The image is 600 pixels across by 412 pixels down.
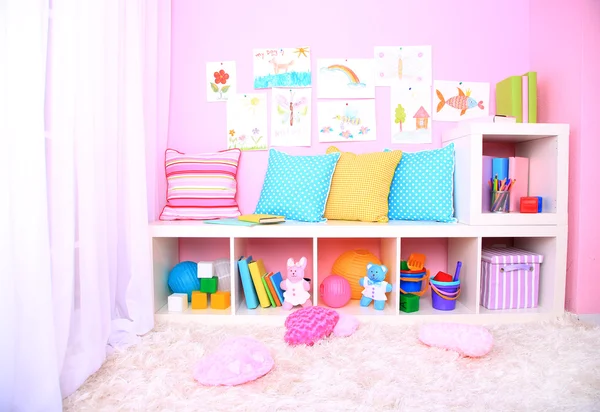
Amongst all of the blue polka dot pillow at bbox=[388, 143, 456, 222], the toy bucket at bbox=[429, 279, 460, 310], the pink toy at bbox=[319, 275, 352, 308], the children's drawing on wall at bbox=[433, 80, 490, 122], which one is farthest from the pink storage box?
the children's drawing on wall at bbox=[433, 80, 490, 122]

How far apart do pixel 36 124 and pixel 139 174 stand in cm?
64

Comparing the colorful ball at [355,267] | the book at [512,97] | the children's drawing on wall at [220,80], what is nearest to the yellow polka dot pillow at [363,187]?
the colorful ball at [355,267]

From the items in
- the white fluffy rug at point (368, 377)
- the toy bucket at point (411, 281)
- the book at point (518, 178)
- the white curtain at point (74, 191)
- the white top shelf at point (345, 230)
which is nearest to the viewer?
the white curtain at point (74, 191)

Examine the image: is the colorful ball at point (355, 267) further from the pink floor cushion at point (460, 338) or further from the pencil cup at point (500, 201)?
the pencil cup at point (500, 201)

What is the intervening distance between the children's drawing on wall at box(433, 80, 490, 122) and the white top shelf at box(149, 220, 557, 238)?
695 millimetres

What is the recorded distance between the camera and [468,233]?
177cm

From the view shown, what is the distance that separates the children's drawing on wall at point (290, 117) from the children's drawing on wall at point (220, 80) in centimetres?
24

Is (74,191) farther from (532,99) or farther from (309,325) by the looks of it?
(532,99)

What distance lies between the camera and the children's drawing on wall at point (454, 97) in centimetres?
220

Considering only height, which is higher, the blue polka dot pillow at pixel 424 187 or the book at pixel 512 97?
the book at pixel 512 97

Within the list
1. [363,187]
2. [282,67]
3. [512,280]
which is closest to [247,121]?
[282,67]

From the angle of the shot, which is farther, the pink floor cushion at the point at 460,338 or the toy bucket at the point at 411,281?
the toy bucket at the point at 411,281

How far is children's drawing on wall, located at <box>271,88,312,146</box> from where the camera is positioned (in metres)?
2.19

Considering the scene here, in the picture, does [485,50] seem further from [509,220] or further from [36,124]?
[36,124]
